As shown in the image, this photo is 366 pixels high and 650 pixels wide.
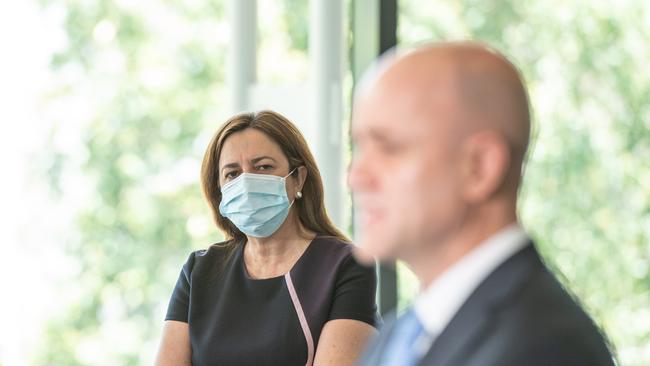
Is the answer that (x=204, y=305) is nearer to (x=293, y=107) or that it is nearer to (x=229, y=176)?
(x=229, y=176)

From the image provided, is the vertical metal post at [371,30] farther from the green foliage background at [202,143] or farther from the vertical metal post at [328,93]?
the green foliage background at [202,143]

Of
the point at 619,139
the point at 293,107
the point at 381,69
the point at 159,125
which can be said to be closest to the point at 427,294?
the point at 381,69

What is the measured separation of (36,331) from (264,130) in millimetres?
4116

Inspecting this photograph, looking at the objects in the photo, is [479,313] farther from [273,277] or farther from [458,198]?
[273,277]

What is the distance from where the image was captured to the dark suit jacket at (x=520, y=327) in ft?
3.54

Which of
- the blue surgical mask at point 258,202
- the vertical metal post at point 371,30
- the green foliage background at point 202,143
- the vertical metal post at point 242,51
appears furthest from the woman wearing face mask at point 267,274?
the green foliage background at point 202,143

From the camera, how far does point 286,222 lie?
2.59 m

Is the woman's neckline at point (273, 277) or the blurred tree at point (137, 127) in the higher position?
the woman's neckline at point (273, 277)

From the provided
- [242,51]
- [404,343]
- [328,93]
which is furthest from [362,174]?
[242,51]

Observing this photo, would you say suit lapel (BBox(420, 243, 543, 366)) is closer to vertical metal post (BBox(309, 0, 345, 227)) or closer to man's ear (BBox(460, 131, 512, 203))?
man's ear (BBox(460, 131, 512, 203))

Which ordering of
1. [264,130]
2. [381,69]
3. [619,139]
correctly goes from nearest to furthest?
[381,69], [264,130], [619,139]

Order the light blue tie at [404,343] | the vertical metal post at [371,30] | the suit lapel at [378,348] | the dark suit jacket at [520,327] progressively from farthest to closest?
the vertical metal post at [371,30] < the suit lapel at [378,348] < the light blue tie at [404,343] < the dark suit jacket at [520,327]

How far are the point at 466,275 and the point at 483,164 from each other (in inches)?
4.4

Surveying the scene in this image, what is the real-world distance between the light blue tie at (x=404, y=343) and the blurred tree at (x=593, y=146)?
421 centimetres
